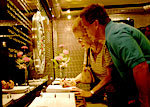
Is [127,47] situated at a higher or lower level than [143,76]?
higher

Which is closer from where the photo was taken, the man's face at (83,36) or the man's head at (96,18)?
the man's head at (96,18)

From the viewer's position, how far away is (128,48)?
93 cm

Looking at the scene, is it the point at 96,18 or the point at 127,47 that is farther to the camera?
the point at 96,18

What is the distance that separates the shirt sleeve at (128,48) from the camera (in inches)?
35.9

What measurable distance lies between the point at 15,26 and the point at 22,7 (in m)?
0.34

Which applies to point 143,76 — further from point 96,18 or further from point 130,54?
point 96,18

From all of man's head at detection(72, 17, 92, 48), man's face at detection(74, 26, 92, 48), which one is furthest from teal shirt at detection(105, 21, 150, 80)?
man's face at detection(74, 26, 92, 48)

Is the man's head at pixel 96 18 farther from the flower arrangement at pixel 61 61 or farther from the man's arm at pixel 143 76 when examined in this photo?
the flower arrangement at pixel 61 61

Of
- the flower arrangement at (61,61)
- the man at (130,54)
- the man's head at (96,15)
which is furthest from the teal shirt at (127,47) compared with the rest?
the flower arrangement at (61,61)

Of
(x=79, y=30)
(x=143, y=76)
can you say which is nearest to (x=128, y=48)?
(x=143, y=76)

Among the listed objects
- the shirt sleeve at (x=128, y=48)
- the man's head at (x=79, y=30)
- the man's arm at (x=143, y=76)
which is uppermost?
the man's head at (x=79, y=30)

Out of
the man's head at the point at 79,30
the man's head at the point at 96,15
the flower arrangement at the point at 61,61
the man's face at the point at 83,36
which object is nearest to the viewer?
the man's head at the point at 96,15

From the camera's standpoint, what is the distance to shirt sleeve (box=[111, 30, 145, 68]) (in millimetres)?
911

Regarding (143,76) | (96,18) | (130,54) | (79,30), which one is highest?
(79,30)
